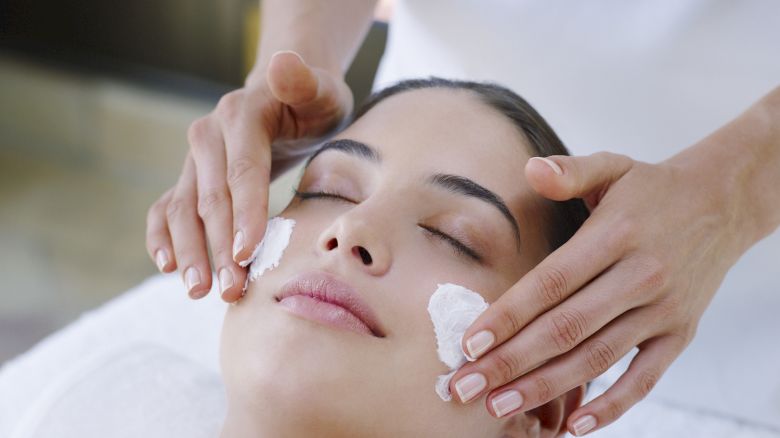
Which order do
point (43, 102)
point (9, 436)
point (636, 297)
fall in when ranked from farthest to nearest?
point (43, 102) → point (9, 436) → point (636, 297)

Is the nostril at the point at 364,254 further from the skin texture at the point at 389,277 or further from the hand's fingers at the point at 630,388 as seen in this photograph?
the hand's fingers at the point at 630,388

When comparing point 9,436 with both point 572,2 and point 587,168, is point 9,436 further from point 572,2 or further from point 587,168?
point 572,2

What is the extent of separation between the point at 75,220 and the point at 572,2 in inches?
91.9

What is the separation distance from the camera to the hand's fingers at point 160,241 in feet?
4.02

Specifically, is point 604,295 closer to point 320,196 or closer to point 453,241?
point 453,241

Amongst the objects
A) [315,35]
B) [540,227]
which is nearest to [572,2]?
[315,35]

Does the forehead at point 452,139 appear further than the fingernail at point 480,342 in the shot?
Yes

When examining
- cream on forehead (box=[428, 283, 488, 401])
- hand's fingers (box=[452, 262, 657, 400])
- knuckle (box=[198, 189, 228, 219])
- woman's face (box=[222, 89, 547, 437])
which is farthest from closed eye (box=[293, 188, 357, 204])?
hand's fingers (box=[452, 262, 657, 400])

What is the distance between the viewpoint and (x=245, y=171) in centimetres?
116

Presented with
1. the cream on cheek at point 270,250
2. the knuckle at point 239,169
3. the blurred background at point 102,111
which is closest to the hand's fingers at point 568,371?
the cream on cheek at point 270,250

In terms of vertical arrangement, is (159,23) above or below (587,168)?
below

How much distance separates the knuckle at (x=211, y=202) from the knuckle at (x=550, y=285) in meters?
0.46

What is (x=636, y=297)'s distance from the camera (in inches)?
38.2

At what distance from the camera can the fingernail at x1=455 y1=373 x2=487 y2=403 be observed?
954 mm
